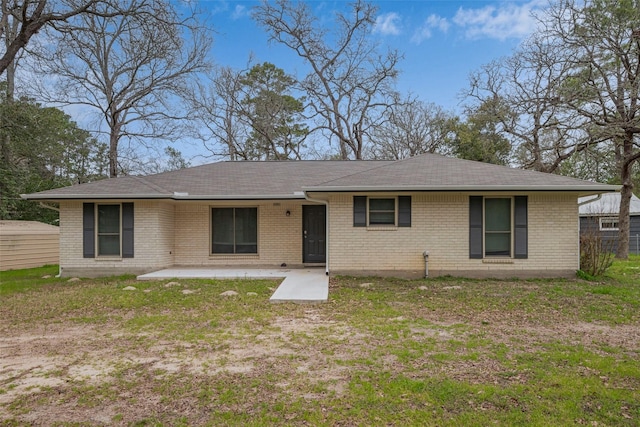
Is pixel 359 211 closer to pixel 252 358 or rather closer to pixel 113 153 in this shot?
pixel 252 358

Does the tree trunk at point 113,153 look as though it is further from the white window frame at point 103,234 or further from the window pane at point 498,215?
the window pane at point 498,215

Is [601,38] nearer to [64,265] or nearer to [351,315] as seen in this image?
[351,315]

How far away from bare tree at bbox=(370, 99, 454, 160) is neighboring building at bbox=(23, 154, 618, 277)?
15.4 m

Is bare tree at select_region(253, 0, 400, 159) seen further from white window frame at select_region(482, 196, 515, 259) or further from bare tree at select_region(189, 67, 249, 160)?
white window frame at select_region(482, 196, 515, 259)

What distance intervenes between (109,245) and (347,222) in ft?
22.4

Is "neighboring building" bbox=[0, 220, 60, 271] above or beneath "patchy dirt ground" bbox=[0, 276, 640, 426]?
above

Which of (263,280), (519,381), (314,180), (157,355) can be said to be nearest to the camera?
(519,381)

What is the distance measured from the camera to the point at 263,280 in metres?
9.38

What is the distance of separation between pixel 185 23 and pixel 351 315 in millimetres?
9013

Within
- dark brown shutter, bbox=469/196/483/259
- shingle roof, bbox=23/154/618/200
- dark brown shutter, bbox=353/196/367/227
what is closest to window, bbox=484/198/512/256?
dark brown shutter, bbox=469/196/483/259

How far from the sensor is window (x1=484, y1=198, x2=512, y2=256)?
964 cm

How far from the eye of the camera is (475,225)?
379 inches

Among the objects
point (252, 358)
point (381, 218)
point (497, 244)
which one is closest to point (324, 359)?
point (252, 358)

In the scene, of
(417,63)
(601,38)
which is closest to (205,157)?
(417,63)
